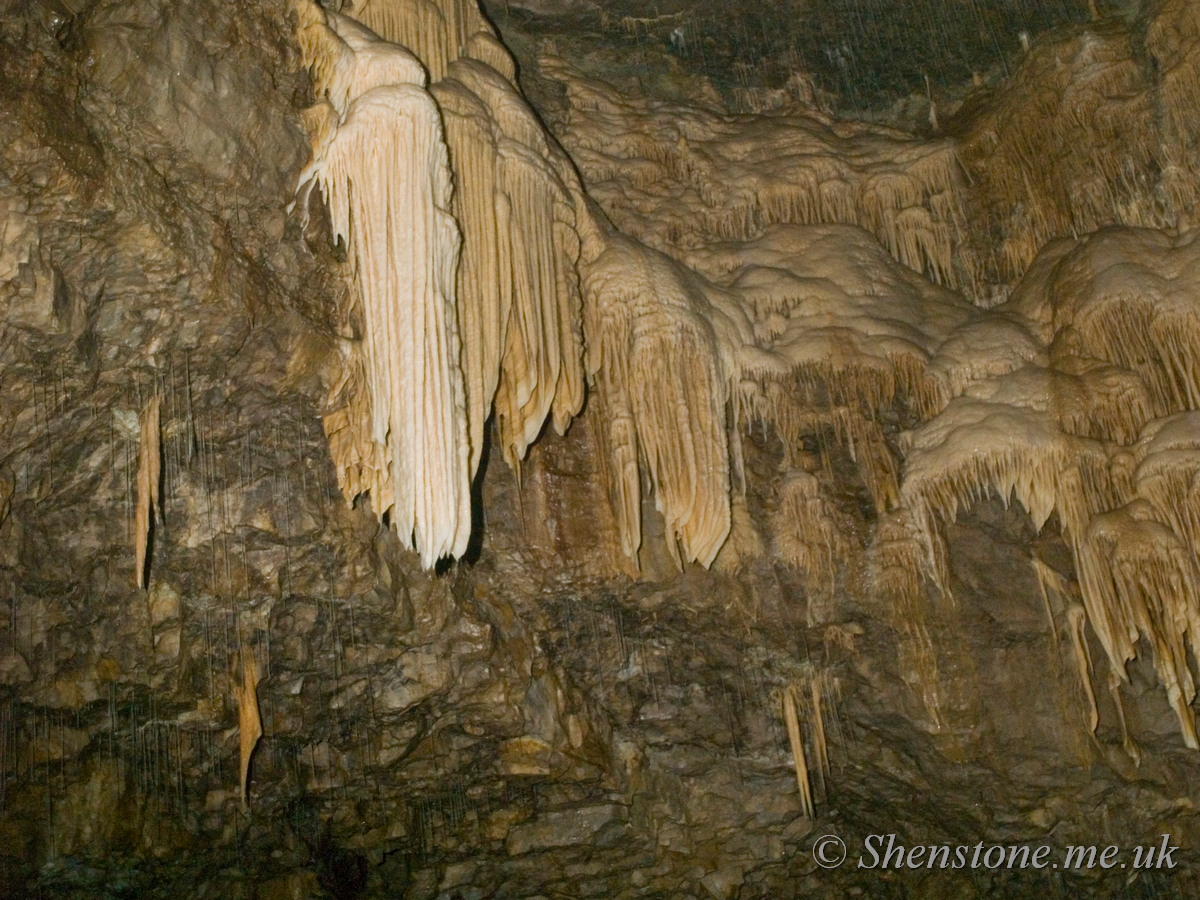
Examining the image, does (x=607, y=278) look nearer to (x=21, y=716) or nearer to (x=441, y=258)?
(x=441, y=258)

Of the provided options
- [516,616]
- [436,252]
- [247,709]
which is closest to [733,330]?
[516,616]

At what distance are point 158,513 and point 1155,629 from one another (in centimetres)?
740

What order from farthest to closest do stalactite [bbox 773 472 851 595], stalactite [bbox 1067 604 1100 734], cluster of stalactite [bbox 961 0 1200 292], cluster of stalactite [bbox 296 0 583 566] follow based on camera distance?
1. cluster of stalactite [bbox 961 0 1200 292]
2. stalactite [bbox 773 472 851 595]
3. stalactite [bbox 1067 604 1100 734]
4. cluster of stalactite [bbox 296 0 583 566]

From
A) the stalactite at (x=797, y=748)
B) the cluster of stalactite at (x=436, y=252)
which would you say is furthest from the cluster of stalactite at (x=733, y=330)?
the stalactite at (x=797, y=748)

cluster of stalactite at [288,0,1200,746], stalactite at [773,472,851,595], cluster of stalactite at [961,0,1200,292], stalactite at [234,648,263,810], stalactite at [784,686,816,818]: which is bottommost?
stalactite at [784,686,816,818]

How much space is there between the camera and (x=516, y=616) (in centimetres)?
985

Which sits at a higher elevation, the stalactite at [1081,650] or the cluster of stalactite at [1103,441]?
the cluster of stalactite at [1103,441]

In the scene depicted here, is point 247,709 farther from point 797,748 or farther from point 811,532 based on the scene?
point 811,532

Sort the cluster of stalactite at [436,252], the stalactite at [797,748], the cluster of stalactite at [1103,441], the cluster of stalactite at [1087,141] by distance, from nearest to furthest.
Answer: the cluster of stalactite at [436,252], the cluster of stalactite at [1103,441], the stalactite at [797,748], the cluster of stalactite at [1087,141]

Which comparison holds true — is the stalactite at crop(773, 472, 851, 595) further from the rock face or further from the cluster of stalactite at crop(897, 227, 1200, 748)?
the cluster of stalactite at crop(897, 227, 1200, 748)

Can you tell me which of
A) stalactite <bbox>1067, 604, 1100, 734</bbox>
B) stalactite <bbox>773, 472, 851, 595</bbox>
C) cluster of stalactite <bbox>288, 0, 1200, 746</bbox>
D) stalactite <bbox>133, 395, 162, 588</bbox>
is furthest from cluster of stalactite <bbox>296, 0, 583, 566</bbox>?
stalactite <bbox>1067, 604, 1100, 734</bbox>

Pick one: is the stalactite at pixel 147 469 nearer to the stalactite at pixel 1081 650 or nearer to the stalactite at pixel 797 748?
the stalactite at pixel 797 748

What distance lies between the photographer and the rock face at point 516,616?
7789 mm

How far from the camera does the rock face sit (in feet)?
25.6
